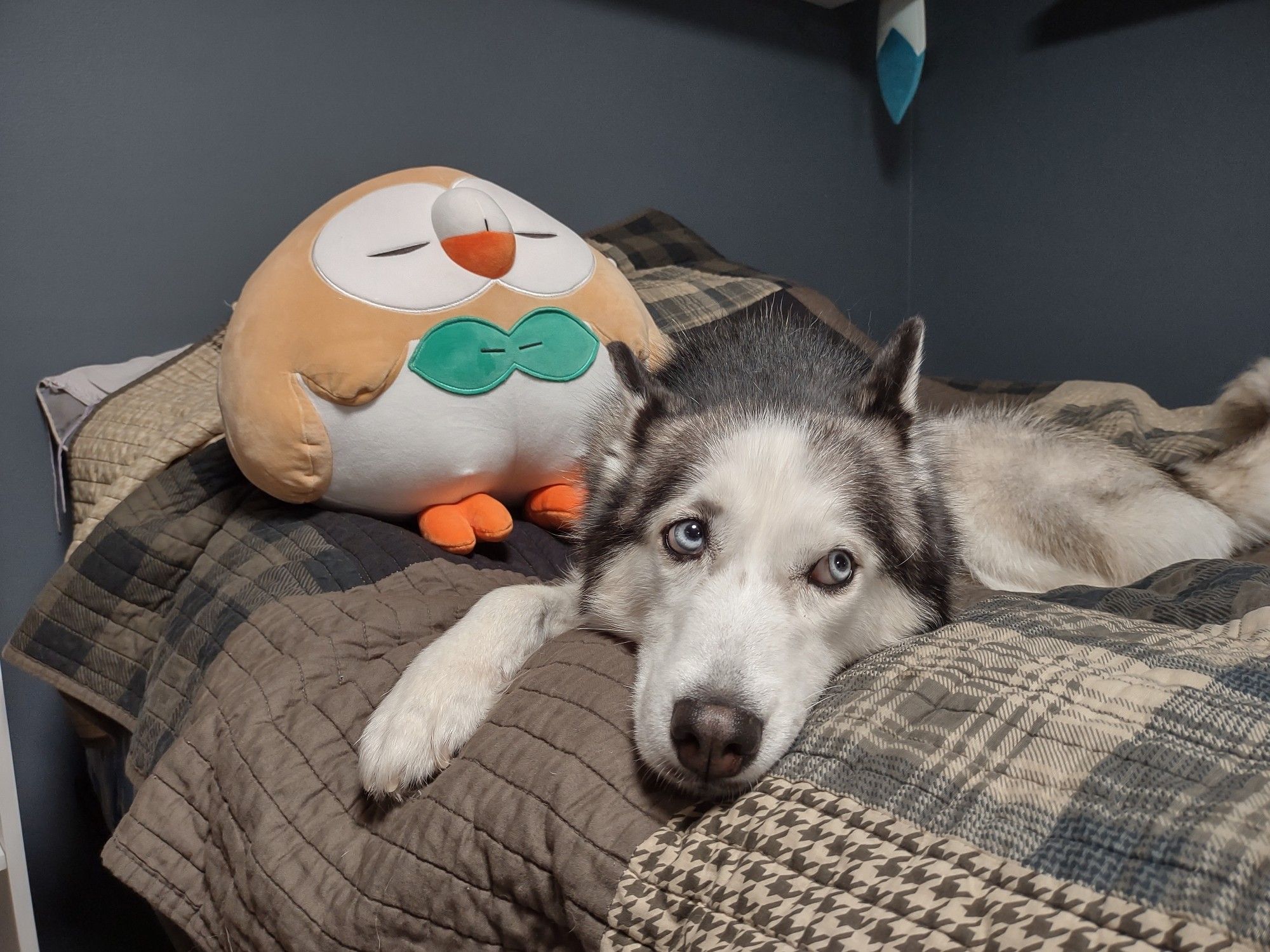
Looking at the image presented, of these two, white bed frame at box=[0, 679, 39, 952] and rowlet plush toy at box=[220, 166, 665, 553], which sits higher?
rowlet plush toy at box=[220, 166, 665, 553]

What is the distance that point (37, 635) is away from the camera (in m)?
1.81

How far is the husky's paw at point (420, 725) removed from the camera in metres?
1.05

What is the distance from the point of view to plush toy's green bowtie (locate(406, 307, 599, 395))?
5.38 ft

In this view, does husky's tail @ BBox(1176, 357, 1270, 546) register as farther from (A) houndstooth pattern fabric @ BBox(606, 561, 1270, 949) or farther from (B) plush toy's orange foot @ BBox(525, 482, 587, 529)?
(B) plush toy's orange foot @ BBox(525, 482, 587, 529)

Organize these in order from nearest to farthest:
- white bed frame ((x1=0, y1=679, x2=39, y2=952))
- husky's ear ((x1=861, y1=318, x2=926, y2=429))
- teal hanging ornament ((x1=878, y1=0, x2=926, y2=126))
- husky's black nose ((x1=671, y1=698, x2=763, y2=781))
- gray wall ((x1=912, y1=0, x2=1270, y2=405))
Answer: husky's black nose ((x1=671, y1=698, x2=763, y2=781)), husky's ear ((x1=861, y1=318, x2=926, y2=429)), white bed frame ((x1=0, y1=679, x2=39, y2=952)), gray wall ((x1=912, y1=0, x2=1270, y2=405)), teal hanging ornament ((x1=878, y1=0, x2=926, y2=126))

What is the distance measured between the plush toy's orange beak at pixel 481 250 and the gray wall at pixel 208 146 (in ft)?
4.22

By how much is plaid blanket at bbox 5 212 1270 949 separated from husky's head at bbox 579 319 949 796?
6 cm

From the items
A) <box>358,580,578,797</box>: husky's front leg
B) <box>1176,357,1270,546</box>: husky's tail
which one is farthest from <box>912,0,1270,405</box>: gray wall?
<box>358,580,578,797</box>: husky's front leg

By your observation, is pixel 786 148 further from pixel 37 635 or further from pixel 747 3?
pixel 37 635

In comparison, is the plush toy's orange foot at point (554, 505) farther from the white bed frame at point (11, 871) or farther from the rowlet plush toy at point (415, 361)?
the white bed frame at point (11, 871)

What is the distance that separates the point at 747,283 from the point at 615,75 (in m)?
1.23

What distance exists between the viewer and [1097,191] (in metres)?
4.00

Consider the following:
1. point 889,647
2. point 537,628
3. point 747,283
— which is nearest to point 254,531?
point 537,628

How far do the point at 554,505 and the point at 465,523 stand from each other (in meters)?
0.24
